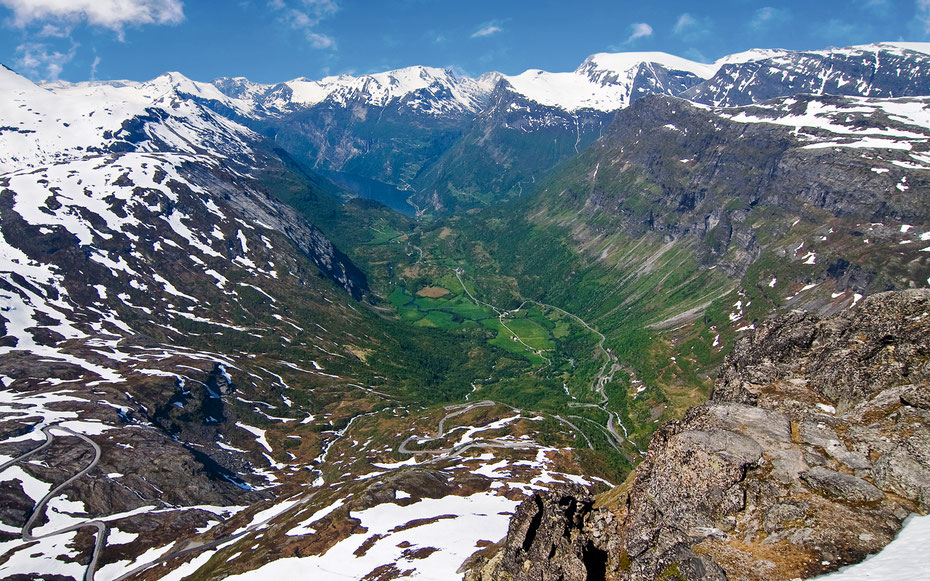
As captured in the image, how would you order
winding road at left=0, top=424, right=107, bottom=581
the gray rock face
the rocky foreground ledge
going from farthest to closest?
winding road at left=0, top=424, right=107, bottom=581 < the gray rock face < the rocky foreground ledge

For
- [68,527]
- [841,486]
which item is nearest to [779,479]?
[841,486]

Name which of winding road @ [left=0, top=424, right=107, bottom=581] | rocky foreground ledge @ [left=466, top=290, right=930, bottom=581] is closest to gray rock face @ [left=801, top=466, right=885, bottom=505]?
rocky foreground ledge @ [left=466, top=290, right=930, bottom=581]

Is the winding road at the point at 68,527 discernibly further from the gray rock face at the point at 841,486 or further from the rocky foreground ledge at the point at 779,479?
the gray rock face at the point at 841,486

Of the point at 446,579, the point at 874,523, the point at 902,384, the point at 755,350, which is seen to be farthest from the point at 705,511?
the point at 446,579

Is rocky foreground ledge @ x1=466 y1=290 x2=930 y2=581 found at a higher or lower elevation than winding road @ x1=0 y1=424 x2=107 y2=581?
higher

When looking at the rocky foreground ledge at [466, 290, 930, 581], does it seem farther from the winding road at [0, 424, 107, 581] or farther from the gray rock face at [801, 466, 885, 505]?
the winding road at [0, 424, 107, 581]

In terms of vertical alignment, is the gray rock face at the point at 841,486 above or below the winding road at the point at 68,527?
above

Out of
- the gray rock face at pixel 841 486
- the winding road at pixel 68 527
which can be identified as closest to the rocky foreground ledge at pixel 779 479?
the gray rock face at pixel 841 486

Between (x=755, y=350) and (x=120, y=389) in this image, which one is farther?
(x=120, y=389)

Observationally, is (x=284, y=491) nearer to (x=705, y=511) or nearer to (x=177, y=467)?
(x=177, y=467)
